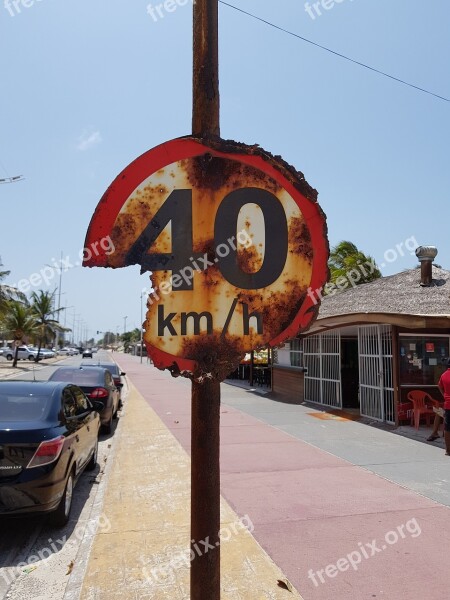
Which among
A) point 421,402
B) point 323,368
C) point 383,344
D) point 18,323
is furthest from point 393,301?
point 18,323

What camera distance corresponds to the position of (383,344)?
1197 cm

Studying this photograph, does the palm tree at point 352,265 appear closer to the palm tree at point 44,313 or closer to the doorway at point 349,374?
the doorway at point 349,374

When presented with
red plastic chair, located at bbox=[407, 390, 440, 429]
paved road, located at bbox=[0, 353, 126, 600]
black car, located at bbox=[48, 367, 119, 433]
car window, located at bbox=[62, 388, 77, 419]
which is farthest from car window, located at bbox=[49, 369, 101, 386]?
red plastic chair, located at bbox=[407, 390, 440, 429]

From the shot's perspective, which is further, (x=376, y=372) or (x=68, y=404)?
(x=376, y=372)

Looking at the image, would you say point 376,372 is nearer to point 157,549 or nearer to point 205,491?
point 157,549

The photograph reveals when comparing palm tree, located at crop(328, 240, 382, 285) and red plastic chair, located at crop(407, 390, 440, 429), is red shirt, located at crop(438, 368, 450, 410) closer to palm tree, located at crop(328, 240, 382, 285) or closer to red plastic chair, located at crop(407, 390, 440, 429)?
red plastic chair, located at crop(407, 390, 440, 429)

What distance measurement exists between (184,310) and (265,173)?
678 mm

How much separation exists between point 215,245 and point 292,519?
166 inches

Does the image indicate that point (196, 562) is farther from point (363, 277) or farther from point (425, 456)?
point (363, 277)

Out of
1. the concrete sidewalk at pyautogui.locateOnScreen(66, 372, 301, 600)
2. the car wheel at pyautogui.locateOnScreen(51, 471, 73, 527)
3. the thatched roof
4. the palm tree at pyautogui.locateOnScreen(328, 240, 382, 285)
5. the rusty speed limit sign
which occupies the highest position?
the palm tree at pyautogui.locateOnScreen(328, 240, 382, 285)

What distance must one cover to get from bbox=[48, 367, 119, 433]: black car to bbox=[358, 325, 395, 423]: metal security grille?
6.46 meters

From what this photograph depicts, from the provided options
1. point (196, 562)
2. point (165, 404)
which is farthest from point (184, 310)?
point (165, 404)

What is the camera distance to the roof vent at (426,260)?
13.6m

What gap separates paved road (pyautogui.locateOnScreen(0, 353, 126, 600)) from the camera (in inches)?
157
